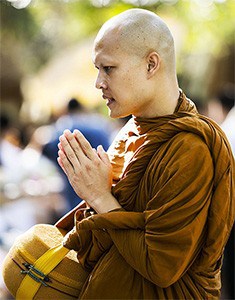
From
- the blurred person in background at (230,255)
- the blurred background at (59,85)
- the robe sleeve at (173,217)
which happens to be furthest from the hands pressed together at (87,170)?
the blurred person in background at (230,255)

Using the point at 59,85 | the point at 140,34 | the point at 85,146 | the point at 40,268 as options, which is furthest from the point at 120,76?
the point at 59,85

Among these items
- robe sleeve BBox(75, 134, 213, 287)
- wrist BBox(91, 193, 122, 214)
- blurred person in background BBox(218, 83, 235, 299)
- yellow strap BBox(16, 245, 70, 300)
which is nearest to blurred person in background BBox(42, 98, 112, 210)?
blurred person in background BBox(218, 83, 235, 299)

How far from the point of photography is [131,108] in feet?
9.25

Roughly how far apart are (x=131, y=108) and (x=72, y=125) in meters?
4.12

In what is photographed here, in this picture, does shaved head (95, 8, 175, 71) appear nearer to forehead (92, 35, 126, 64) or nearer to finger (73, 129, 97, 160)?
forehead (92, 35, 126, 64)

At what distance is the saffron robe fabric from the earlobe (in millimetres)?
181

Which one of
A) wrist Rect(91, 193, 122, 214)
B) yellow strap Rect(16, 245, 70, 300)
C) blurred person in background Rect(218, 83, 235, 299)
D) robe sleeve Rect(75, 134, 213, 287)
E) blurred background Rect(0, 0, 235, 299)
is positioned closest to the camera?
robe sleeve Rect(75, 134, 213, 287)

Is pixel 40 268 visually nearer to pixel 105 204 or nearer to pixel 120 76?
pixel 105 204

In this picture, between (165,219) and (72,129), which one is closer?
(165,219)

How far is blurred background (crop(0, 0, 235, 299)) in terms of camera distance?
730cm

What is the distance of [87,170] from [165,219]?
1.24 ft

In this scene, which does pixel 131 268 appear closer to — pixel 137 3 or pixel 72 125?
pixel 72 125

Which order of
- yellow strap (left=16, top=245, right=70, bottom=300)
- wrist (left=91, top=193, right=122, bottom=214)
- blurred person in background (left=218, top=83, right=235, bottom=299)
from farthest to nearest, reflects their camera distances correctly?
blurred person in background (left=218, top=83, right=235, bottom=299) < yellow strap (left=16, top=245, right=70, bottom=300) < wrist (left=91, top=193, right=122, bottom=214)

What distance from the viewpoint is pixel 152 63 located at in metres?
2.79
